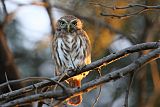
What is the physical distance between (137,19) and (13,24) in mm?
1807

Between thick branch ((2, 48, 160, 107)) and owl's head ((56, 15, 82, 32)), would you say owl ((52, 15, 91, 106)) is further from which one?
thick branch ((2, 48, 160, 107))

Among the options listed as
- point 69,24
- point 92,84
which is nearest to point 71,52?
point 69,24

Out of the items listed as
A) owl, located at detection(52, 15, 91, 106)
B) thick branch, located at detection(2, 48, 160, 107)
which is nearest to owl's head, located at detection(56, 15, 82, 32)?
owl, located at detection(52, 15, 91, 106)

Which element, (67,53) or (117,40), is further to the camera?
(117,40)

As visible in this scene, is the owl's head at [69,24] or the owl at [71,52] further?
the owl's head at [69,24]

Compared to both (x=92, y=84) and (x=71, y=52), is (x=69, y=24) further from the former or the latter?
(x=92, y=84)

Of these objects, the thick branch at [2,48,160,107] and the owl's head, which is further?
the owl's head

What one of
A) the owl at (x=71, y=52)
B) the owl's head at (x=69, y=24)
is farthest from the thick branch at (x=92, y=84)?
the owl's head at (x=69, y=24)

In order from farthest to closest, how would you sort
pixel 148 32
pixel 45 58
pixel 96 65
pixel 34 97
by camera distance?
pixel 45 58
pixel 148 32
pixel 96 65
pixel 34 97

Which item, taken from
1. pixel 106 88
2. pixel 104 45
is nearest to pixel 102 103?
pixel 106 88

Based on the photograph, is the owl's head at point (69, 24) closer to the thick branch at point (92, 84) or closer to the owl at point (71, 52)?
the owl at point (71, 52)

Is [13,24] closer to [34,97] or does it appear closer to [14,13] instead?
[14,13]

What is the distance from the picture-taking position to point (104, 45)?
6.18 metres

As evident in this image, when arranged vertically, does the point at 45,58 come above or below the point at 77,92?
below
